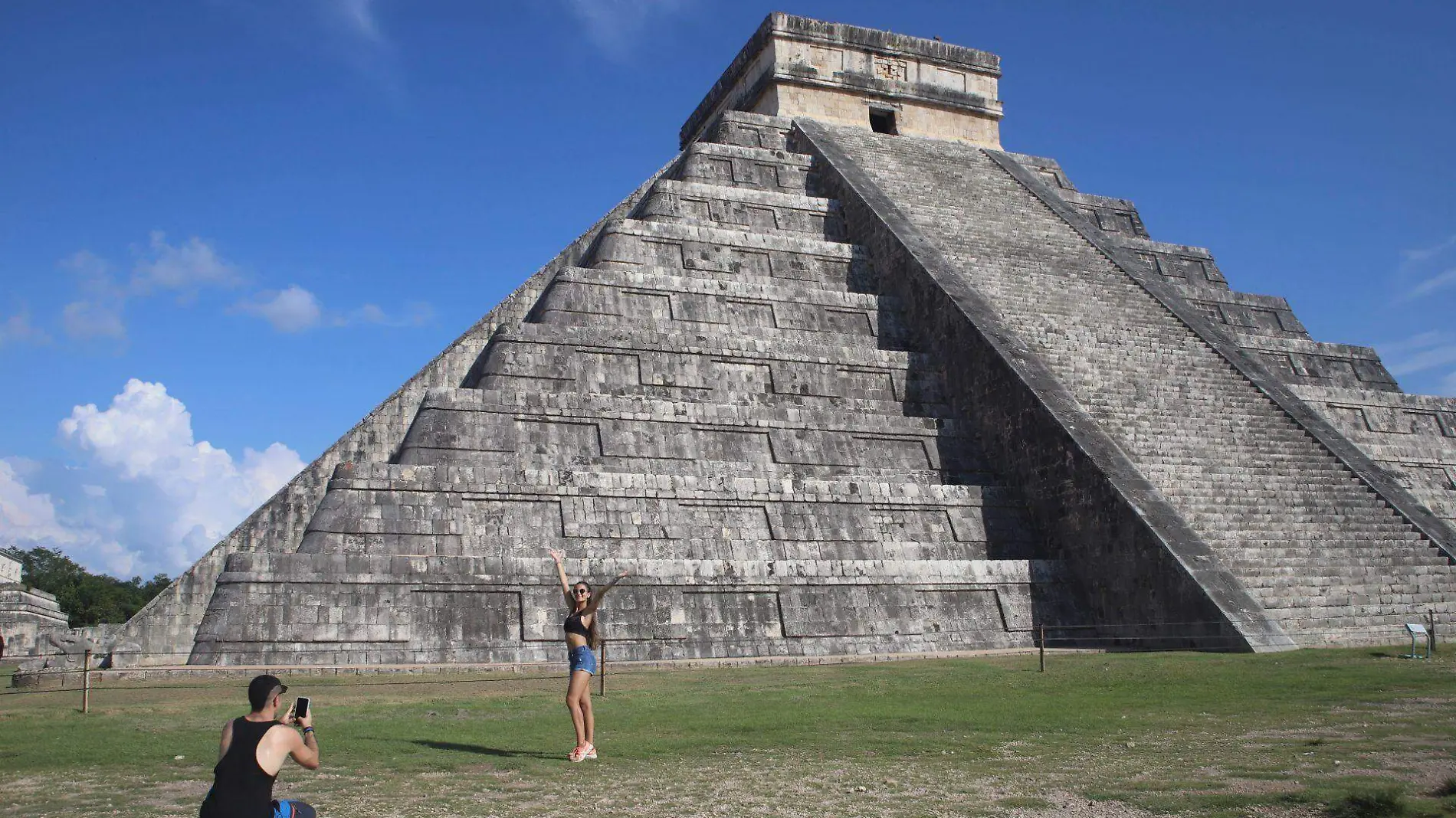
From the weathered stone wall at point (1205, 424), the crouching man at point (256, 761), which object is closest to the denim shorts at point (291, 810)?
the crouching man at point (256, 761)

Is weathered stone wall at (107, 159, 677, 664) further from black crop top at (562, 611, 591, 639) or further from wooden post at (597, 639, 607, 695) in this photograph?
black crop top at (562, 611, 591, 639)

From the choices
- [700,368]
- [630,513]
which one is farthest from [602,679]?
[700,368]

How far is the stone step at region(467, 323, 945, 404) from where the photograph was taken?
53.5ft

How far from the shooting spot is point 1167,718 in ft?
27.0

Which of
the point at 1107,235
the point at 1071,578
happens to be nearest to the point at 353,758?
the point at 1071,578

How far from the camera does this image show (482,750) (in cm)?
739

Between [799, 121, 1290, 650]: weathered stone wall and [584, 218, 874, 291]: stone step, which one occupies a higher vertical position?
[584, 218, 874, 291]: stone step

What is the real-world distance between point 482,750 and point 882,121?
22.0 meters

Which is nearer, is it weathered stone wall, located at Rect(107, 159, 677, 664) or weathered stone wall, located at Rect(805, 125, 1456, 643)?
weathered stone wall, located at Rect(107, 159, 677, 664)

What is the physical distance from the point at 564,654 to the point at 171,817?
24.0 feet

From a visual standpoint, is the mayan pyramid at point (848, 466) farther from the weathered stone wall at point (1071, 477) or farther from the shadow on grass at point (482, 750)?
the shadow on grass at point (482, 750)

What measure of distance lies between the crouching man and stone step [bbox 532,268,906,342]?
504 inches

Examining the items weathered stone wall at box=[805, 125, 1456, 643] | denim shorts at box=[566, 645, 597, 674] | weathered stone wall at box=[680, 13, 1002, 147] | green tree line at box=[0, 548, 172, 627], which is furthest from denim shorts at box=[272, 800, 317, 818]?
green tree line at box=[0, 548, 172, 627]

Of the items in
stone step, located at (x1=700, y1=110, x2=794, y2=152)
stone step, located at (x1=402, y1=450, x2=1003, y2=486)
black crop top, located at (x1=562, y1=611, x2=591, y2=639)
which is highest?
stone step, located at (x1=700, y1=110, x2=794, y2=152)
